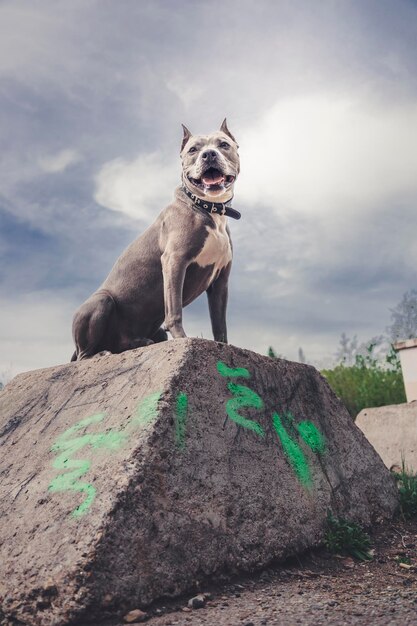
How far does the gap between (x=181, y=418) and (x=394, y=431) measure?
235 inches

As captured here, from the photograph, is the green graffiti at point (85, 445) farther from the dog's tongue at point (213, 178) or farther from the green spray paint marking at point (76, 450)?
the dog's tongue at point (213, 178)

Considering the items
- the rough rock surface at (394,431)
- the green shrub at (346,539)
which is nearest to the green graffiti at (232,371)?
the green shrub at (346,539)

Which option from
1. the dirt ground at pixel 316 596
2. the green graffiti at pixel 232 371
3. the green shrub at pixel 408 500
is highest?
the green graffiti at pixel 232 371

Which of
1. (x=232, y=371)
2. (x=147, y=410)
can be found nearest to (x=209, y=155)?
(x=232, y=371)

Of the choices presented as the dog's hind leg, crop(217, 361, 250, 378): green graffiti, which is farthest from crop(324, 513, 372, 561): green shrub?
the dog's hind leg

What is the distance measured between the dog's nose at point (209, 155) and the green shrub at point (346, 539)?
8.18ft

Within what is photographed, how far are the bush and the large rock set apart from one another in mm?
7373

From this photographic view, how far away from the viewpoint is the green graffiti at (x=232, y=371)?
391 centimetres

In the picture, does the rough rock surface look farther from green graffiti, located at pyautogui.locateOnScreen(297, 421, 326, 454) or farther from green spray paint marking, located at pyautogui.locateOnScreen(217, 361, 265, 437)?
green spray paint marking, located at pyautogui.locateOnScreen(217, 361, 265, 437)

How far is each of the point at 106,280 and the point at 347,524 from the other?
256cm

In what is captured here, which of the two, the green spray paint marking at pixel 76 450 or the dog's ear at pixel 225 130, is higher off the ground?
the dog's ear at pixel 225 130

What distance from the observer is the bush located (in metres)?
11.9

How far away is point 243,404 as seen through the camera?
3920 mm

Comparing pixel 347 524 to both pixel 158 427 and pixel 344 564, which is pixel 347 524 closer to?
pixel 344 564
